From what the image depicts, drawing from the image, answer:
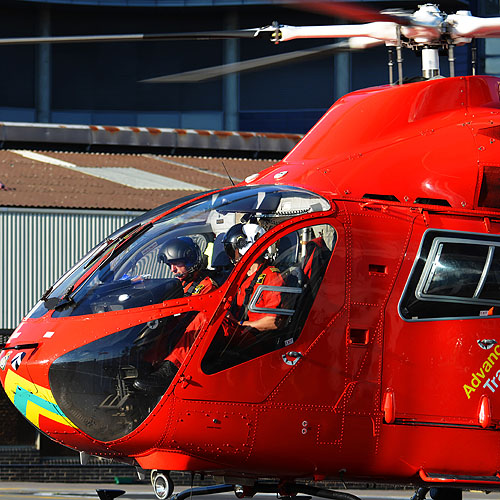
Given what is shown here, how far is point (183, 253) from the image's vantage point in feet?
27.5

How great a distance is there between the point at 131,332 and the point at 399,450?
2.47 m

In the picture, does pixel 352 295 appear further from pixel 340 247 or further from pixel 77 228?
pixel 77 228

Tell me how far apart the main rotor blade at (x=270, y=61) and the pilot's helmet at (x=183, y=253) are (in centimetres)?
197

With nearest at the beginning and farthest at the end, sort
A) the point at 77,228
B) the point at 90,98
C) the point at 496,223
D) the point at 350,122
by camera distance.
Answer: the point at 496,223
the point at 350,122
the point at 77,228
the point at 90,98

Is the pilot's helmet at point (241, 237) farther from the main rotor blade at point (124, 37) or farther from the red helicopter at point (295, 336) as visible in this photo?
the main rotor blade at point (124, 37)

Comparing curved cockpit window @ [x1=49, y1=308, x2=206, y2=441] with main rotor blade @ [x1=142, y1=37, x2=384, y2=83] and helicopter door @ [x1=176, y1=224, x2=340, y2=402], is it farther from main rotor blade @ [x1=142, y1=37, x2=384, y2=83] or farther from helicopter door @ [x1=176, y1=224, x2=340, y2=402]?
main rotor blade @ [x1=142, y1=37, x2=384, y2=83]

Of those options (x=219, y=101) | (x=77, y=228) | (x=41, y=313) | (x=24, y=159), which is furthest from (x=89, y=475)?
(x=219, y=101)

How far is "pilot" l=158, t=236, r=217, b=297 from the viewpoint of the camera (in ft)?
26.9

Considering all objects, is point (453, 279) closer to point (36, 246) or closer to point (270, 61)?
point (270, 61)

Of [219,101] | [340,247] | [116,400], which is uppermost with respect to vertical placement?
[219,101]

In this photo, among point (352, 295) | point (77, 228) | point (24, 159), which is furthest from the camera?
point (24, 159)

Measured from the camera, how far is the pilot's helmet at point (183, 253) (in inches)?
328

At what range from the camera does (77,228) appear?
18125mm

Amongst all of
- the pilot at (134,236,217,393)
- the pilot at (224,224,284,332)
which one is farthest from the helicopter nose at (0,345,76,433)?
the pilot at (224,224,284,332)
